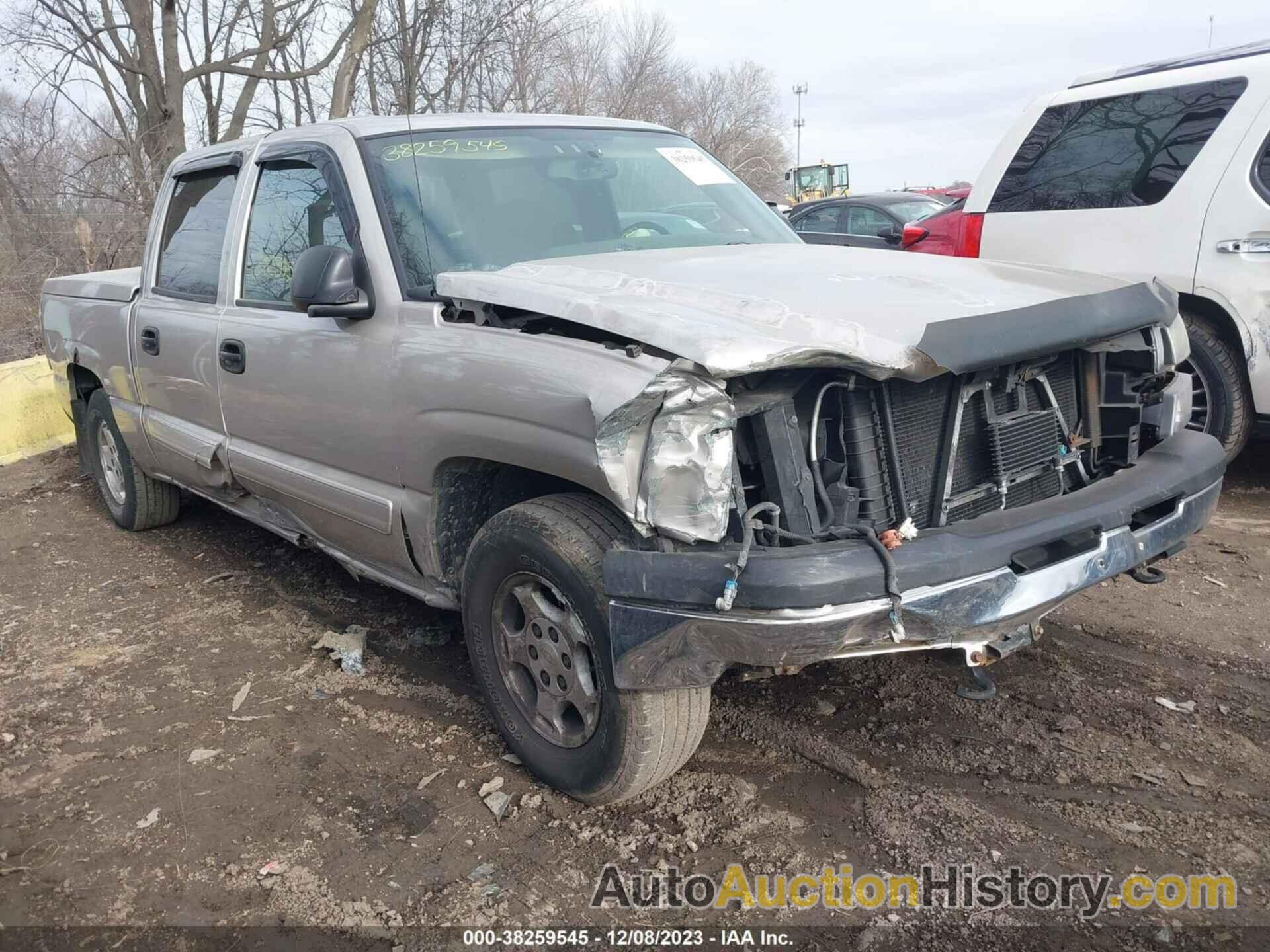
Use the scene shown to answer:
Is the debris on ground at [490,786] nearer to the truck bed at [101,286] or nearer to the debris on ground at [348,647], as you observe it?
the debris on ground at [348,647]

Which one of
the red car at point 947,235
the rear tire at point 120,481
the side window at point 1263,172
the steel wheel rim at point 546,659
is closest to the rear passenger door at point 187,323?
the rear tire at point 120,481

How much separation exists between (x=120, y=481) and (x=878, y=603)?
4.95 metres

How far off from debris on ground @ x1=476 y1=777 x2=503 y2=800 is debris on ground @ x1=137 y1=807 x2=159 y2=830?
95cm

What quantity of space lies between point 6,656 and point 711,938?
3317mm

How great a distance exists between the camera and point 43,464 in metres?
7.34

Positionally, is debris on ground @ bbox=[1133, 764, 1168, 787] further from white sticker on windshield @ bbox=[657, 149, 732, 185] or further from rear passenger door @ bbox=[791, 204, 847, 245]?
rear passenger door @ bbox=[791, 204, 847, 245]

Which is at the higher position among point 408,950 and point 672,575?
point 672,575

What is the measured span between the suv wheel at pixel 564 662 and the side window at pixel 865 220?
9.66 metres

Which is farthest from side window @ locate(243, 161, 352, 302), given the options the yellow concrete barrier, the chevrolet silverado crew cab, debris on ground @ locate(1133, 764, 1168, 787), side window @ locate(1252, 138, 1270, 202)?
the yellow concrete barrier

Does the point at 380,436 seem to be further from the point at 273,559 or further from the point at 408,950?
the point at 273,559

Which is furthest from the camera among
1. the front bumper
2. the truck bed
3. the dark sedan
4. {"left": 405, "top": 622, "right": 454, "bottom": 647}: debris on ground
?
the dark sedan

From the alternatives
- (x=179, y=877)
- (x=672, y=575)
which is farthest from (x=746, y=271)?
(x=179, y=877)

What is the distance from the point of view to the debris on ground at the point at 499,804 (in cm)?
278

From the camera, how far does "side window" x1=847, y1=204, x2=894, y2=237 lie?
11.7 m
